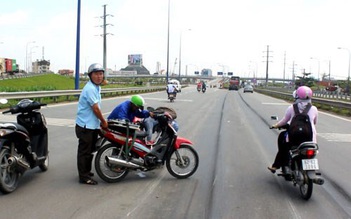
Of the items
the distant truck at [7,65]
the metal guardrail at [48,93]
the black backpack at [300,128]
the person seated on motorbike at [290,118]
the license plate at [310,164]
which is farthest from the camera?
the distant truck at [7,65]

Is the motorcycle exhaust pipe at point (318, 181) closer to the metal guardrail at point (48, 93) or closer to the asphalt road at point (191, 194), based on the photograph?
the asphalt road at point (191, 194)

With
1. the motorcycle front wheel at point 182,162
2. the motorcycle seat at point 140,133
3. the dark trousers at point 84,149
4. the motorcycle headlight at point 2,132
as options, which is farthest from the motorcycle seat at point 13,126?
the motorcycle front wheel at point 182,162

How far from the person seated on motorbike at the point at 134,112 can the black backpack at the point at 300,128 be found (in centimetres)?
230

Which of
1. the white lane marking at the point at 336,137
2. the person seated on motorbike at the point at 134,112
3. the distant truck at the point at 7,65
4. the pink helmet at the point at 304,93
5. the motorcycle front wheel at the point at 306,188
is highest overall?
the distant truck at the point at 7,65

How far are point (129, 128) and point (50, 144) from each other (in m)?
4.02

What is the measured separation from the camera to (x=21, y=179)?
6.40 meters

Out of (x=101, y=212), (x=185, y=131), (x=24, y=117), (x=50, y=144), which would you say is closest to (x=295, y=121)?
(x=101, y=212)

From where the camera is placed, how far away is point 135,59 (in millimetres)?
175000

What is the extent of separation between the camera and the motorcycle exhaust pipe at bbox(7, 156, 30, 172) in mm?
5590

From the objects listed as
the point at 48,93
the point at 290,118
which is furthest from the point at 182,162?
the point at 48,93

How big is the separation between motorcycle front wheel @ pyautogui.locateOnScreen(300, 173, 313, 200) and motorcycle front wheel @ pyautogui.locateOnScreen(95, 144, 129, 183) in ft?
8.92

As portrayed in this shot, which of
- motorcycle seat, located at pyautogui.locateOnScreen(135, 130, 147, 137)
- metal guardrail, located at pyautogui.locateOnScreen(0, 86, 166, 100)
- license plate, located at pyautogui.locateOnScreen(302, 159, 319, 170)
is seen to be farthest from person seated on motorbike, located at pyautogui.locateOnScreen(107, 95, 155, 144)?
metal guardrail, located at pyautogui.locateOnScreen(0, 86, 166, 100)

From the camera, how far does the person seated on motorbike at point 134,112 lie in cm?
698

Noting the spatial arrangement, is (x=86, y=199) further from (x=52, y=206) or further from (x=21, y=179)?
(x=21, y=179)
